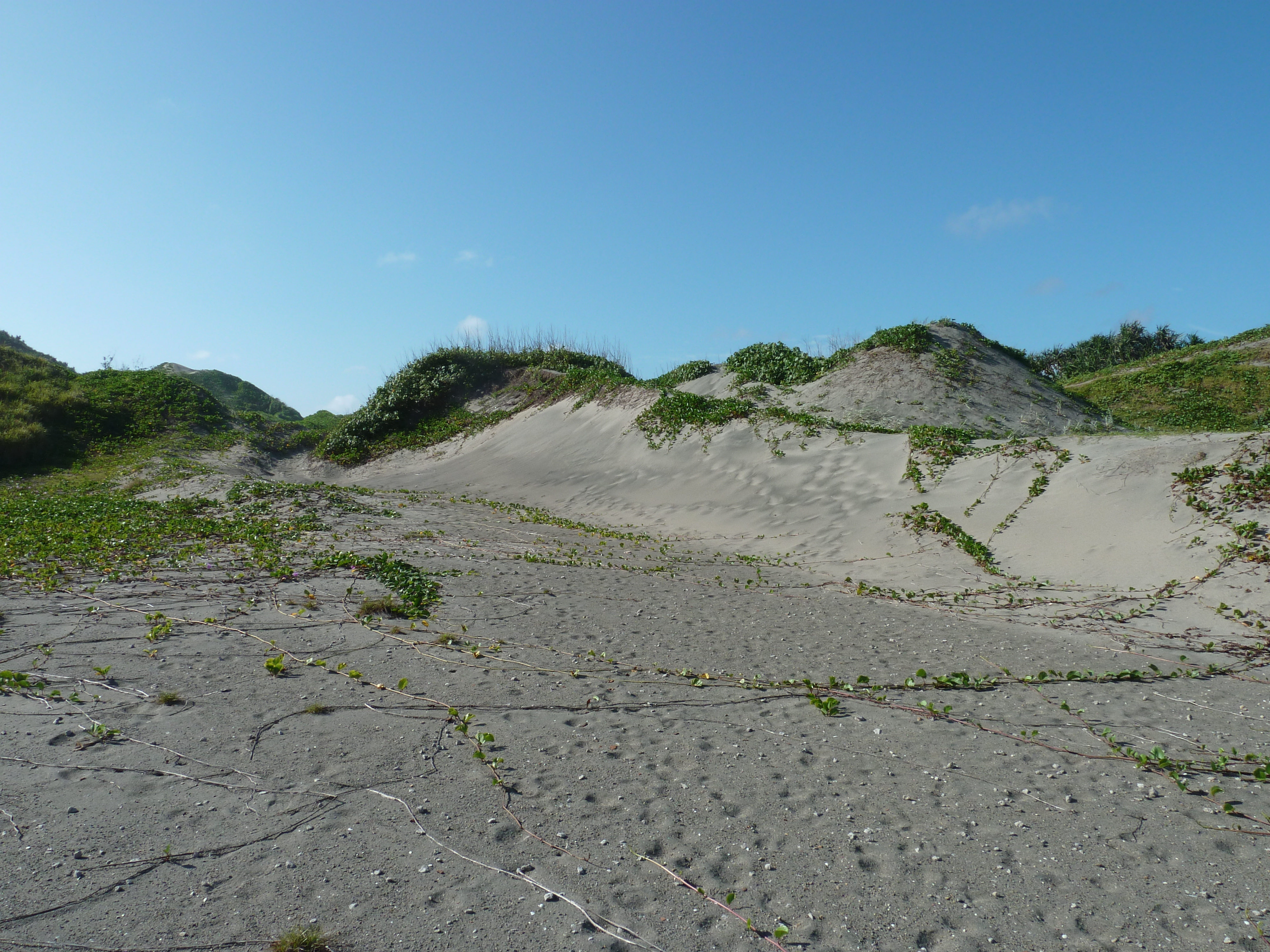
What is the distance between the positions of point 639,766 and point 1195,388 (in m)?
21.4

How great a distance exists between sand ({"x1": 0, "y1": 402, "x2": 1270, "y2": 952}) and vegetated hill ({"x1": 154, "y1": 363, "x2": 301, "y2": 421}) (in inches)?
1277

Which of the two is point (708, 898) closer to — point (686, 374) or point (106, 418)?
point (686, 374)

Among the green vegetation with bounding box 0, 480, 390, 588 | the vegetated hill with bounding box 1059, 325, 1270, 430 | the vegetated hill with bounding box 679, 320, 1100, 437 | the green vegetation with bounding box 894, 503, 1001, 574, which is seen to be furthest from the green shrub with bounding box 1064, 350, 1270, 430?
the green vegetation with bounding box 0, 480, 390, 588

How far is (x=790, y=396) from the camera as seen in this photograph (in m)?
17.4

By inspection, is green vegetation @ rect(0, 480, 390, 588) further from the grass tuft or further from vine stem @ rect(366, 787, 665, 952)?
the grass tuft

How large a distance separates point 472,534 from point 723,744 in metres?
7.47

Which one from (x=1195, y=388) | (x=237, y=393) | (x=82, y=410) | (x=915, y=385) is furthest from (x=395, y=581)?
(x=237, y=393)

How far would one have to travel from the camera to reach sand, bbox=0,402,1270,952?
2.83 metres

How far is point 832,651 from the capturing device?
6.16m

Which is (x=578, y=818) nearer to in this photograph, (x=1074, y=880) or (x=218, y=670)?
(x=1074, y=880)

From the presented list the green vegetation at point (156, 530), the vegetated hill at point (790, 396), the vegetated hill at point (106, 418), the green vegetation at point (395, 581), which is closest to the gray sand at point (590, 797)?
the green vegetation at point (395, 581)

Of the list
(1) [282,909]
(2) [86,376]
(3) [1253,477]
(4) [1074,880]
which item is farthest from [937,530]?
(2) [86,376]

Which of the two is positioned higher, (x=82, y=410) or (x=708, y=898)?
(x=82, y=410)

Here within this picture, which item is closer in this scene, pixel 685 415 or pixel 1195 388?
pixel 685 415
